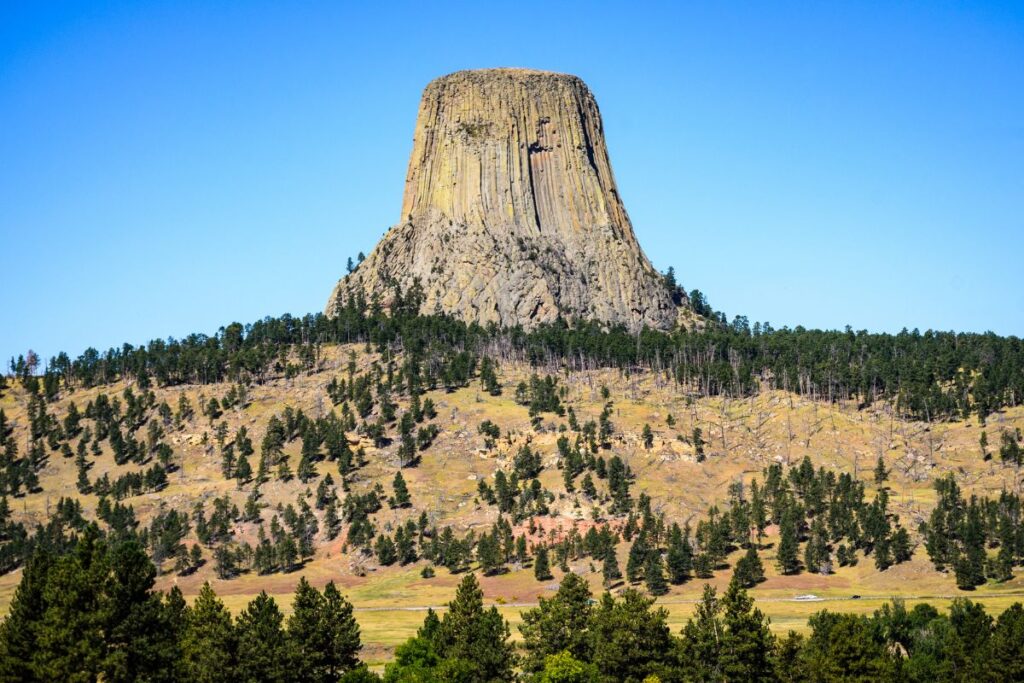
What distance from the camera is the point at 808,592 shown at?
172375 millimetres

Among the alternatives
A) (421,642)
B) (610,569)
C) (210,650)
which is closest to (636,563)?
(610,569)

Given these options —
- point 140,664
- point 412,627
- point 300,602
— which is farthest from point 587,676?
point 412,627

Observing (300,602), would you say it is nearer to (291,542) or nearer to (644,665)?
(644,665)

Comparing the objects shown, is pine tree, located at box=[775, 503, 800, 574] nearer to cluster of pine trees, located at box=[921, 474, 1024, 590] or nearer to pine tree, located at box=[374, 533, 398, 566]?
cluster of pine trees, located at box=[921, 474, 1024, 590]

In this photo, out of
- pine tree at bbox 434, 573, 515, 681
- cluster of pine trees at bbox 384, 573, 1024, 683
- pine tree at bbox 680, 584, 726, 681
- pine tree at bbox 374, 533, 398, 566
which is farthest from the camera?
pine tree at bbox 374, 533, 398, 566

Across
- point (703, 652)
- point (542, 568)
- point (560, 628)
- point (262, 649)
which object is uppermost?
point (262, 649)

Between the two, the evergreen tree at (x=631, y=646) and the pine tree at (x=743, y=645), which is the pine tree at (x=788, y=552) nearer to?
the pine tree at (x=743, y=645)

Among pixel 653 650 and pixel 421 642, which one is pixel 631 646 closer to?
pixel 653 650

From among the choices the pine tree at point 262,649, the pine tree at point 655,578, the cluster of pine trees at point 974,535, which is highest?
the pine tree at point 262,649

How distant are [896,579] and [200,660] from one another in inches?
4569

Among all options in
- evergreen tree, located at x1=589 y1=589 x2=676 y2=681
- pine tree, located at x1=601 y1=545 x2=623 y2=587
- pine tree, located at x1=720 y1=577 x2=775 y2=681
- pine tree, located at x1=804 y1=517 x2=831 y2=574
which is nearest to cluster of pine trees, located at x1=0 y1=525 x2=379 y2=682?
evergreen tree, located at x1=589 y1=589 x2=676 y2=681

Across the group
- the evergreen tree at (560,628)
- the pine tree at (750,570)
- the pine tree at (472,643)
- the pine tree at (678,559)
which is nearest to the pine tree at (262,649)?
the pine tree at (472,643)

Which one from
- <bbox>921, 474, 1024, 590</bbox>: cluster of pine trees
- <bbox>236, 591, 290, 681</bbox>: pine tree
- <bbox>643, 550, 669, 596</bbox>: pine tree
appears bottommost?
<bbox>643, 550, 669, 596</bbox>: pine tree

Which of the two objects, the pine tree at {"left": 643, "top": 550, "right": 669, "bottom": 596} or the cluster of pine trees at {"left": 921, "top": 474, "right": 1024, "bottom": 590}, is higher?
the cluster of pine trees at {"left": 921, "top": 474, "right": 1024, "bottom": 590}
